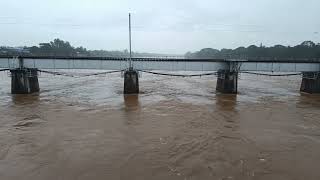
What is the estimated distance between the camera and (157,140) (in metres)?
17.3

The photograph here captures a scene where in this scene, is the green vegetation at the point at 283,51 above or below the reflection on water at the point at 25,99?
above

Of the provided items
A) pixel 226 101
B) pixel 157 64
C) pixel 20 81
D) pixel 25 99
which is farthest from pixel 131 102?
pixel 20 81

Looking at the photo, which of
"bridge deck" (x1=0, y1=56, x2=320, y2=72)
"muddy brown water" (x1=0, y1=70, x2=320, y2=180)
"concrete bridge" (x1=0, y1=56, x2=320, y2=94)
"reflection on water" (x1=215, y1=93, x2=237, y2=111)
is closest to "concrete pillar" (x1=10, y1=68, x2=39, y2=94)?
"concrete bridge" (x1=0, y1=56, x2=320, y2=94)

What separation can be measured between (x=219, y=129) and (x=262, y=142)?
11.6 feet

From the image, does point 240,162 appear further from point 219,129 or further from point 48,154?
point 48,154

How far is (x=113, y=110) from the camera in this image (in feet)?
87.2

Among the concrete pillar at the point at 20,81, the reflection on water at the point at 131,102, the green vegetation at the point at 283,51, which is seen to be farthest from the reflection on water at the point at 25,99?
the green vegetation at the point at 283,51

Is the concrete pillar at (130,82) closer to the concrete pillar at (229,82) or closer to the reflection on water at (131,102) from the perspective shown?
the reflection on water at (131,102)

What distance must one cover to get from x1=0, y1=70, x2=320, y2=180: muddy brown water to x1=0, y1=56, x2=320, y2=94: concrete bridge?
5.36m

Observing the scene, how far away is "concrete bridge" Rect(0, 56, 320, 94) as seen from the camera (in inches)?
1421

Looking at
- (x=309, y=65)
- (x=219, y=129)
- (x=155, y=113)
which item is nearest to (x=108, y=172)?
(x=219, y=129)

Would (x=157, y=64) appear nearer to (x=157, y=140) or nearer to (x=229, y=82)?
(x=229, y=82)

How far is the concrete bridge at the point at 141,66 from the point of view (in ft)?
118

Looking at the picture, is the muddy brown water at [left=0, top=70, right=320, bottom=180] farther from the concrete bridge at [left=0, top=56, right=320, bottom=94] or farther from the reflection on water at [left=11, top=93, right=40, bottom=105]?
the concrete bridge at [left=0, top=56, right=320, bottom=94]
